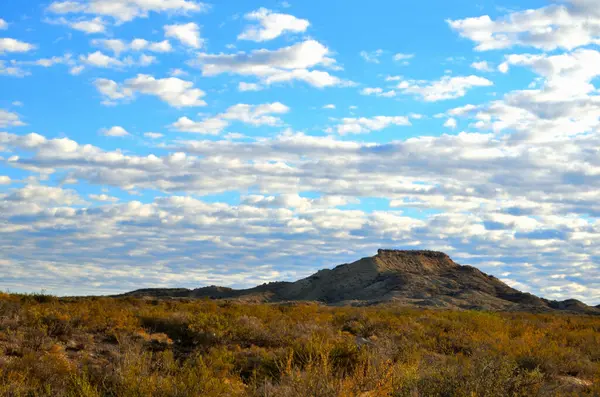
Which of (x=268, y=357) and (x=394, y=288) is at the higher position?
(x=394, y=288)

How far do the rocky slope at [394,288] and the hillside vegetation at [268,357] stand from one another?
47.9m

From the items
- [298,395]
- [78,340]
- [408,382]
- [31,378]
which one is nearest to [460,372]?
[408,382]

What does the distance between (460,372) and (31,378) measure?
27.2 ft

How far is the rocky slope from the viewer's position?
74938 mm

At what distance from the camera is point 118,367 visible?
1164 cm

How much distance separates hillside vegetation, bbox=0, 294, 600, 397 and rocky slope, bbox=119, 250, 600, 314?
4788 centimetres

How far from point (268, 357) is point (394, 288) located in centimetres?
6446

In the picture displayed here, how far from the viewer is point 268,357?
47.6 feet

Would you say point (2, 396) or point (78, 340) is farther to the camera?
point (78, 340)

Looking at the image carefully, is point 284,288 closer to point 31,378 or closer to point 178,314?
point 178,314

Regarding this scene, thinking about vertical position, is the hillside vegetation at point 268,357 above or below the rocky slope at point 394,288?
below

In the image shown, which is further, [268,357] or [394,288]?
[394,288]

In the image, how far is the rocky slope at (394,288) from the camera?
74938mm

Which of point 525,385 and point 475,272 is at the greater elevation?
point 475,272
